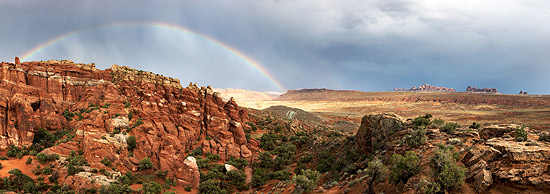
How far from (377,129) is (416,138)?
288 inches

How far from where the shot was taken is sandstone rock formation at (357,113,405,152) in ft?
89.1

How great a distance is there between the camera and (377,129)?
2822 cm

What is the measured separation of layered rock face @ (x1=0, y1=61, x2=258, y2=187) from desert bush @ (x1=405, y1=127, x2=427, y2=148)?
84.2 feet

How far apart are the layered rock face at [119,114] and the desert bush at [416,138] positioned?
2566 cm

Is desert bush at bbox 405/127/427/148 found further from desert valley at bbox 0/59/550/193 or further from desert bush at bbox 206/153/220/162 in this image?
desert bush at bbox 206/153/220/162

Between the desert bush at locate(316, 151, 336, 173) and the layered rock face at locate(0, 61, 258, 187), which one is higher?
the layered rock face at locate(0, 61, 258, 187)

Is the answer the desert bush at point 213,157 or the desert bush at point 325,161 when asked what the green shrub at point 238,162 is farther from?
the desert bush at point 325,161

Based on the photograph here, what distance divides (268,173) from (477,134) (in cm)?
2424

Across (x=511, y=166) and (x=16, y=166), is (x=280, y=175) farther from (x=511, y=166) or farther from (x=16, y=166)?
(x=16, y=166)

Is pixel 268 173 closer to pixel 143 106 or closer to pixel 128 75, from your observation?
pixel 143 106

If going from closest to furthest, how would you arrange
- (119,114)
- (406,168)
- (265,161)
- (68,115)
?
(406,168) < (68,115) < (119,114) < (265,161)

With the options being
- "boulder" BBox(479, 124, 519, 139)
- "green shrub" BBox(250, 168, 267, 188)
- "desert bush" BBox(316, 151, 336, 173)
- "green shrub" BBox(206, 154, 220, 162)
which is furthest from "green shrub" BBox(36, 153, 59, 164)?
"boulder" BBox(479, 124, 519, 139)

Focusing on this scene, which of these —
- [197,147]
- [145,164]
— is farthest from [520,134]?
[197,147]

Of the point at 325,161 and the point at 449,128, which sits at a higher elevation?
the point at 449,128
